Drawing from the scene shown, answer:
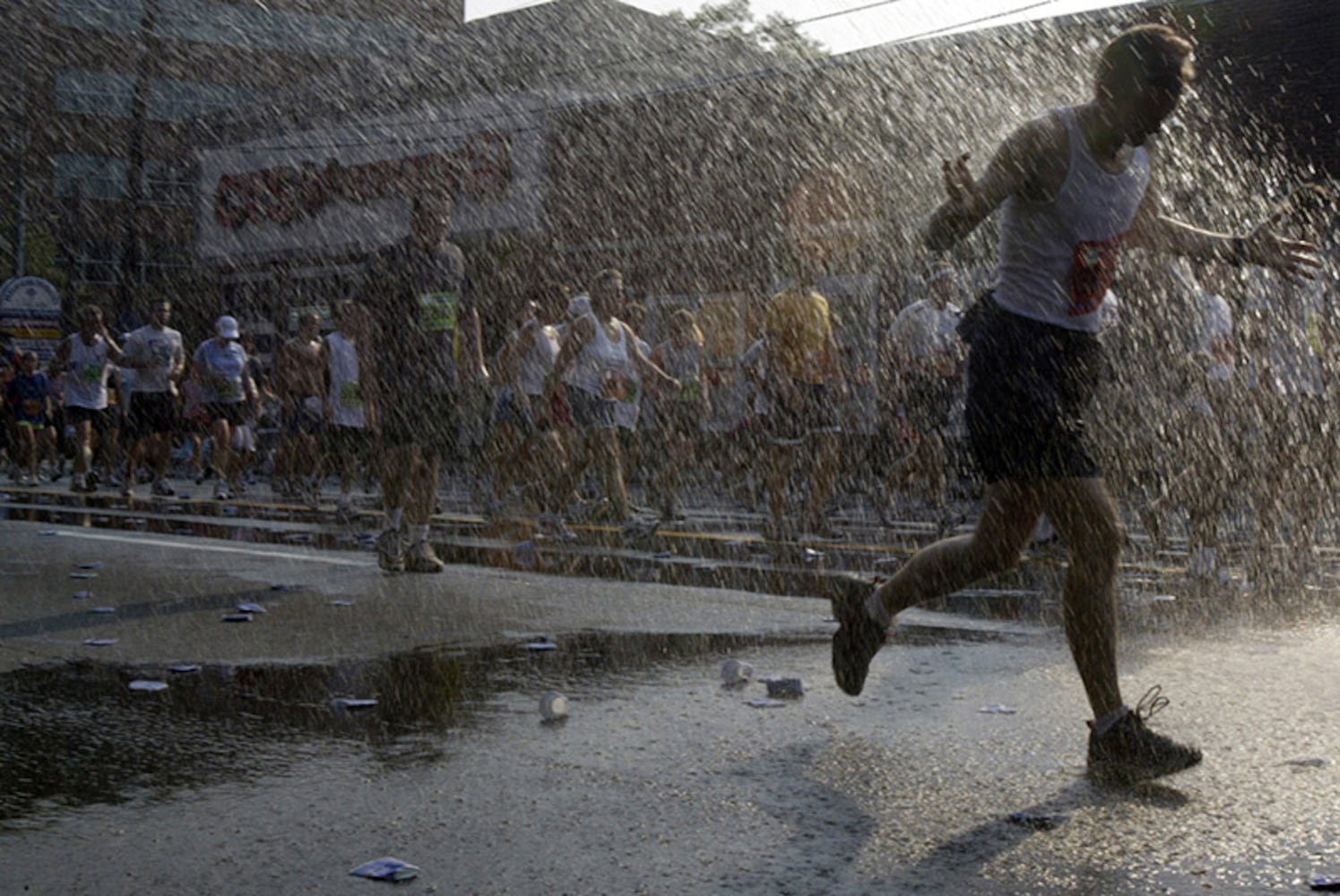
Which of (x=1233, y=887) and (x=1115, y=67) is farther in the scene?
(x=1115, y=67)

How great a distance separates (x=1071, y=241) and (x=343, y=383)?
968 cm

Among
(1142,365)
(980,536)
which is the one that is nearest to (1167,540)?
(1142,365)

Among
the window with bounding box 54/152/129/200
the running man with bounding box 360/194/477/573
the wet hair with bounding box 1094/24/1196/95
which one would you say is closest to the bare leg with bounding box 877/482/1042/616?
the wet hair with bounding box 1094/24/1196/95

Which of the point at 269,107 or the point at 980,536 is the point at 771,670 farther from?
the point at 269,107

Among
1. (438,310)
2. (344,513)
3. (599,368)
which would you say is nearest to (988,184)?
(438,310)

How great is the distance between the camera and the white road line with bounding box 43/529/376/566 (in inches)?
391

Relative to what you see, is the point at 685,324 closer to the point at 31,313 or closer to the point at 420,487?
the point at 420,487

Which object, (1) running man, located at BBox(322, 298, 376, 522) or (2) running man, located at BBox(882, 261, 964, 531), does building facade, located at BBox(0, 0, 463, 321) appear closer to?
(1) running man, located at BBox(322, 298, 376, 522)

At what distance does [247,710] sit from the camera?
5.25 metres

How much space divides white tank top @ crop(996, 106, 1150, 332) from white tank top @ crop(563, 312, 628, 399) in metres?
8.07

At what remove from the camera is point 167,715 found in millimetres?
5152

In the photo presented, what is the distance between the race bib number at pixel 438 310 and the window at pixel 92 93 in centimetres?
6314

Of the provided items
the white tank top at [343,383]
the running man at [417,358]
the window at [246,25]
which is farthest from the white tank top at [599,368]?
the window at [246,25]

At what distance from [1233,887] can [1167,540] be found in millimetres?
8516
